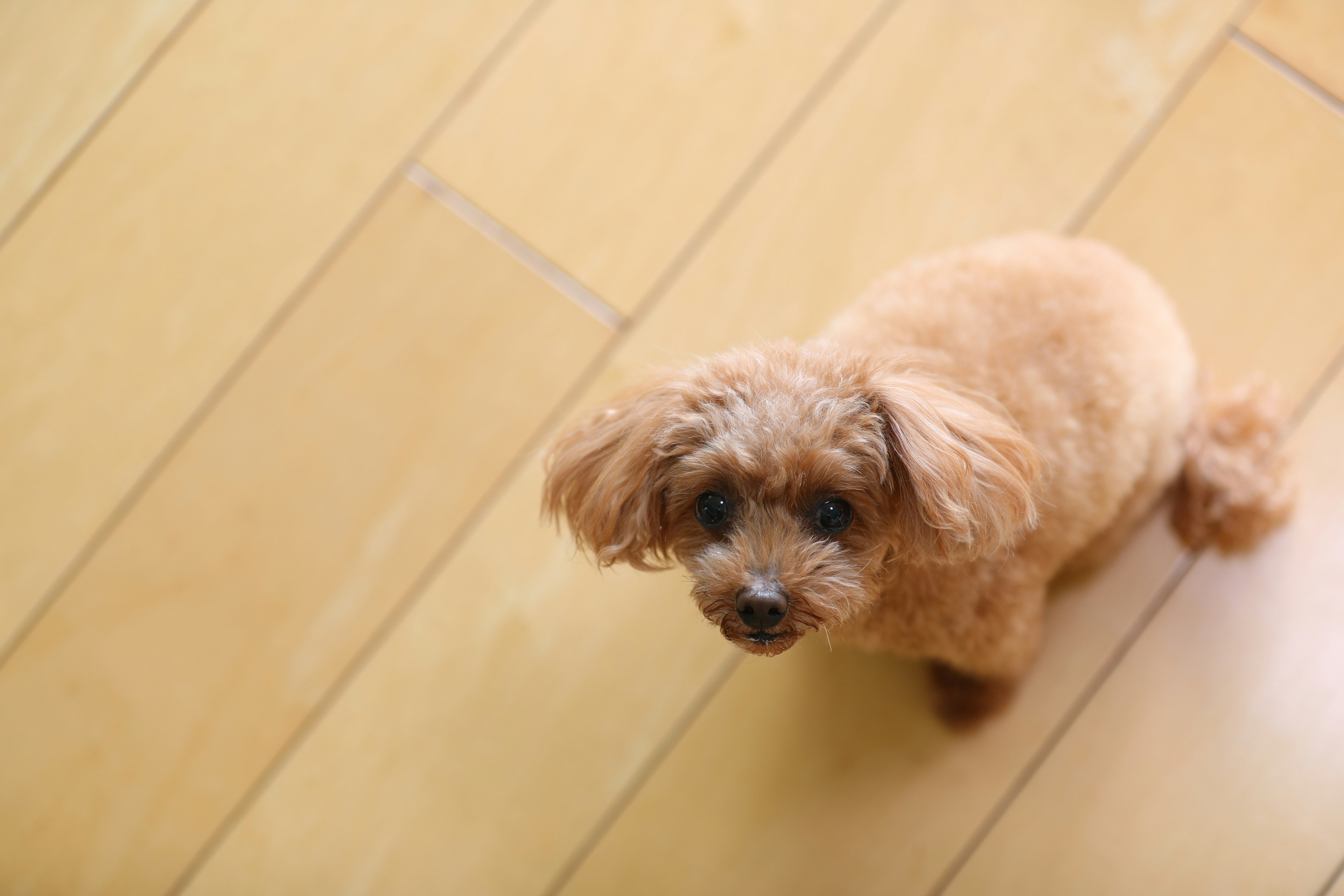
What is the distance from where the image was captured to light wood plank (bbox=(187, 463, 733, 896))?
116 cm

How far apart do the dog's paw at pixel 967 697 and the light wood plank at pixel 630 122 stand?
2.05ft

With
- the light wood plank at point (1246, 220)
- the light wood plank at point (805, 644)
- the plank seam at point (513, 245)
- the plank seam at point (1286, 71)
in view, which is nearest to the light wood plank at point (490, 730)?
the light wood plank at point (805, 644)

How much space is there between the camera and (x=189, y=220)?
1.26 meters

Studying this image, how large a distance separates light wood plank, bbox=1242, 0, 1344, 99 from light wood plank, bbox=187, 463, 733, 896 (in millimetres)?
1018

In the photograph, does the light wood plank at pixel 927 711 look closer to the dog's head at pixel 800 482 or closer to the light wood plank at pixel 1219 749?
the light wood plank at pixel 1219 749

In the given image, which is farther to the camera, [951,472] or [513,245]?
[513,245]

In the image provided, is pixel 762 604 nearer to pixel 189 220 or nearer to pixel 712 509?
pixel 712 509

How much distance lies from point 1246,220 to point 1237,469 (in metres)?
0.33

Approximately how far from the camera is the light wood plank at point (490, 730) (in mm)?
1162

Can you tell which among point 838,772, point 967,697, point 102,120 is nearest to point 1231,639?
point 967,697

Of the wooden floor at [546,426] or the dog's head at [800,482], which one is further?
the wooden floor at [546,426]

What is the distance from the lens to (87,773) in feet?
3.92

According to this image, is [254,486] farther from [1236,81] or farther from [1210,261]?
[1236,81]

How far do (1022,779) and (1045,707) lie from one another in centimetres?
9
